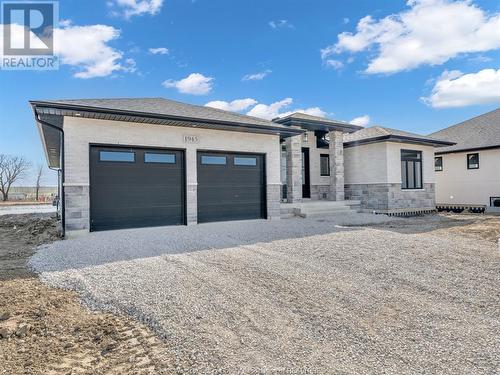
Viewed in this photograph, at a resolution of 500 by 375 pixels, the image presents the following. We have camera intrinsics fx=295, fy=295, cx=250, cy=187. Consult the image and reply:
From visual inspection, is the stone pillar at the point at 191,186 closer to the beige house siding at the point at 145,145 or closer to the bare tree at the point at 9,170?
the beige house siding at the point at 145,145

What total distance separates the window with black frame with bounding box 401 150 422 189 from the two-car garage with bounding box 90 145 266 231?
8.07m

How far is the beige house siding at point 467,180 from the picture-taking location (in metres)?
16.1

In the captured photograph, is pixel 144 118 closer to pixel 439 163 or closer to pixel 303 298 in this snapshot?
pixel 303 298

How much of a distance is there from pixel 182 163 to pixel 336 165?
26.4 feet

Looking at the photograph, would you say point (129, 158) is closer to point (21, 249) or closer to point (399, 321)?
point (21, 249)

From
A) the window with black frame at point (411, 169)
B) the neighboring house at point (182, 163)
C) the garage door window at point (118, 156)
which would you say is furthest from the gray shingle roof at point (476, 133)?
the garage door window at point (118, 156)

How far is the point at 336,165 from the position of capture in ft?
48.5

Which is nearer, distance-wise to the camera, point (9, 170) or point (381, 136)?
point (381, 136)

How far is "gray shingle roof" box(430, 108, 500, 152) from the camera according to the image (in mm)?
16469

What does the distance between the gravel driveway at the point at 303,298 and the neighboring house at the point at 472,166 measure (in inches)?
450

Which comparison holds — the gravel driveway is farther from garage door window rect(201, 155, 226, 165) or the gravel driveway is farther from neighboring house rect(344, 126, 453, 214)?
neighboring house rect(344, 126, 453, 214)

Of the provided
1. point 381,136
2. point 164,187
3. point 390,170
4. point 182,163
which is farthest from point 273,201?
point 390,170

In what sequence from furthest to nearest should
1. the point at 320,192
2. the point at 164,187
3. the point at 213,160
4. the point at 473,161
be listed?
the point at 473,161 → the point at 320,192 → the point at 213,160 → the point at 164,187

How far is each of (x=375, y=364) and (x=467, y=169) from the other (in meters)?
18.9
